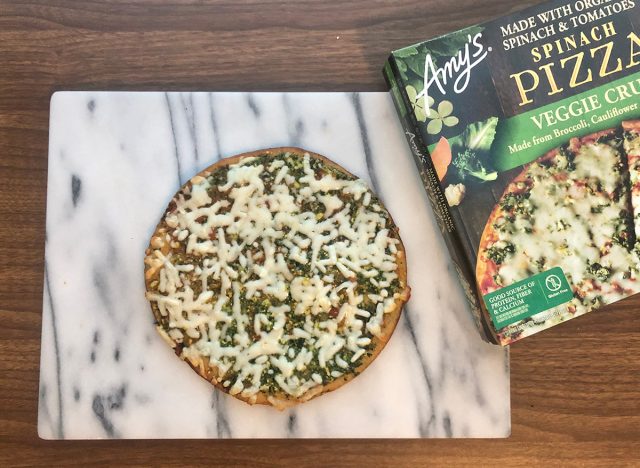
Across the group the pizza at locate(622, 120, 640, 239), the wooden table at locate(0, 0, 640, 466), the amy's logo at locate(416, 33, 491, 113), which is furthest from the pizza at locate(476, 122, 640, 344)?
the amy's logo at locate(416, 33, 491, 113)

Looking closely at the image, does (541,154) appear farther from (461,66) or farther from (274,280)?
(274,280)

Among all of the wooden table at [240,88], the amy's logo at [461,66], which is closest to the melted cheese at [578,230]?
the wooden table at [240,88]

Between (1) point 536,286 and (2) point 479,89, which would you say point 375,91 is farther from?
(1) point 536,286

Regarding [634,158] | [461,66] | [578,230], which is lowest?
[578,230]

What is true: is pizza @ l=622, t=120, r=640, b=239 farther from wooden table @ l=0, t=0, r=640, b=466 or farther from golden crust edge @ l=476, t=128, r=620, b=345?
wooden table @ l=0, t=0, r=640, b=466

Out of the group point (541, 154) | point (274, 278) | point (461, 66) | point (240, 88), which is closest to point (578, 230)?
point (541, 154)

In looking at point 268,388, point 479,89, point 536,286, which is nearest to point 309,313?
point 268,388

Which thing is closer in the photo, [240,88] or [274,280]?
[274,280]
